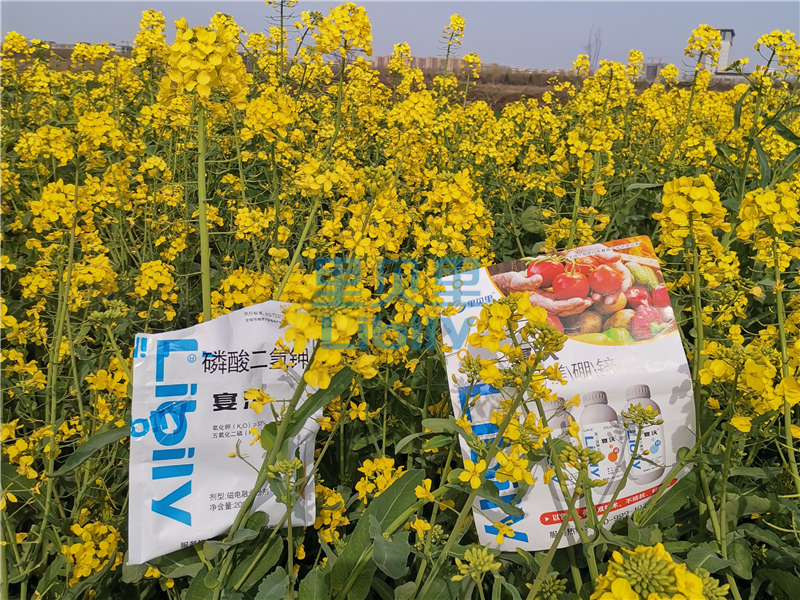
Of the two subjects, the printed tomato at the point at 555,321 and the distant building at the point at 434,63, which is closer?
the printed tomato at the point at 555,321

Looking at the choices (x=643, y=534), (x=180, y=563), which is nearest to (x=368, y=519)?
(x=180, y=563)

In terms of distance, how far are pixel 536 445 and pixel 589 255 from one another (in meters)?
0.77

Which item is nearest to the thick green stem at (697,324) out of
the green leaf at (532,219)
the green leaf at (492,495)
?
the green leaf at (492,495)

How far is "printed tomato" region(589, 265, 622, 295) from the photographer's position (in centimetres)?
170

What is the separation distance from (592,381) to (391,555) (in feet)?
2.54

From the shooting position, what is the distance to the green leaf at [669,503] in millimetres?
1548

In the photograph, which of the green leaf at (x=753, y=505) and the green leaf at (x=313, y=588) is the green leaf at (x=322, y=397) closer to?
the green leaf at (x=313, y=588)

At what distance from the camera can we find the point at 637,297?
5.55 ft

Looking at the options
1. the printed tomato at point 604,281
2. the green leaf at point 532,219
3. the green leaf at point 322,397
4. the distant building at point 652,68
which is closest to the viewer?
the green leaf at point 322,397

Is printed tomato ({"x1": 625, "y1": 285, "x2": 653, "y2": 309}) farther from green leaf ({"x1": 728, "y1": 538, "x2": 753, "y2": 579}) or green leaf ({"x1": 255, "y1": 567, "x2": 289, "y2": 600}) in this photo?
green leaf ({"x1": 255, "y1": 567, "x2": 289, "y2": 600})

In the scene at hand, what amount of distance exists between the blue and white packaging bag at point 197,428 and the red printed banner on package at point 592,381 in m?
0.56

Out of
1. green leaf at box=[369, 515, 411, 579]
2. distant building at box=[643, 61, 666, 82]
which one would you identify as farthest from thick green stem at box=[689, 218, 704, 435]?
distant building at box=[643, 61, 666, 82]

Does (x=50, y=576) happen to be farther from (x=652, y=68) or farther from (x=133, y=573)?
(x=652, y=68)

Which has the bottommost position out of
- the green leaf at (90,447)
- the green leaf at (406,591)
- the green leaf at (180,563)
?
the green leaf at (406,591)
